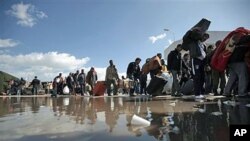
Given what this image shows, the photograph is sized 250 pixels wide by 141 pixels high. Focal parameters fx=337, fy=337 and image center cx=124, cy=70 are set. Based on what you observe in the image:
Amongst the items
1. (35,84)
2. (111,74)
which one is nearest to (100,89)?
(111,74)

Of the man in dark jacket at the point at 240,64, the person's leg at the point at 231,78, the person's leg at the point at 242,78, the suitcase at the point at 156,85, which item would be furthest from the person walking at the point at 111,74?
the person's leg at the point at 242,78

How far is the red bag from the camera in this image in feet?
23.6

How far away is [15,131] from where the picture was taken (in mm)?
4348

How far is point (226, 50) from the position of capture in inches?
293

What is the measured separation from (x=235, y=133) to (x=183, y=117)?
1.59 meters

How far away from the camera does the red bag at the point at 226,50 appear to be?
718 centimetres

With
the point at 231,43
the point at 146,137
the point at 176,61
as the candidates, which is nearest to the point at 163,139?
the point at 146,137

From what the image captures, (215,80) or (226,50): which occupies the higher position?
(226,50)

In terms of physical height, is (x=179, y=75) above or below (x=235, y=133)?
above

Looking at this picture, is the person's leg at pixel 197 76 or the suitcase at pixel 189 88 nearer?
the person's leg at pixel 197 76

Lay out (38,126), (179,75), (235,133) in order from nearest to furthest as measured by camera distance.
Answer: (235,133)
(38,126)
(179,75)

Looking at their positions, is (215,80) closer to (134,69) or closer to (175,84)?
(175,84)

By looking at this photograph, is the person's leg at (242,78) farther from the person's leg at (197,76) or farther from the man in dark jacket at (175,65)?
the man in dark jacket at (175,65)

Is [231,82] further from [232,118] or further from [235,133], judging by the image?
[235,133]
